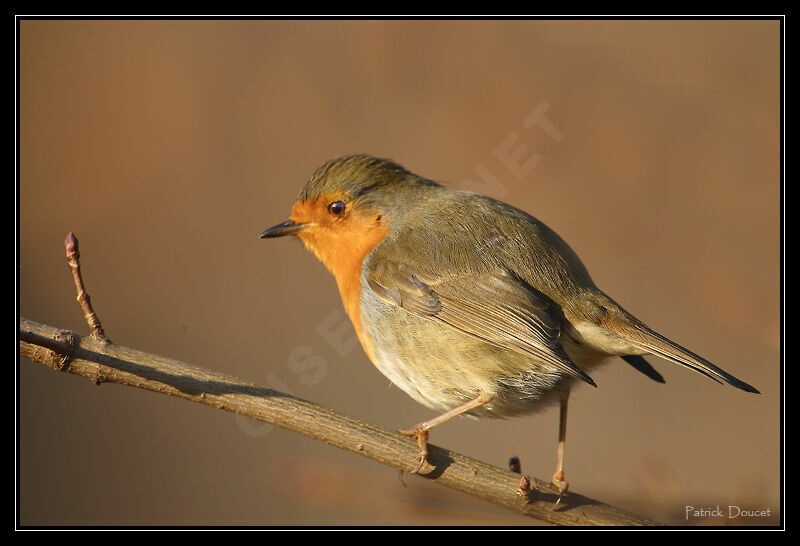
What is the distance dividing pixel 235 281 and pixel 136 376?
3590mm

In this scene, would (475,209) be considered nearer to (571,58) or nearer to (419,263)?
(419,263)

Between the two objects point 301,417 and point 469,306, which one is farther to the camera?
point 469,306

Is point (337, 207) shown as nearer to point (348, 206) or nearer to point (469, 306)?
point (348, 206)

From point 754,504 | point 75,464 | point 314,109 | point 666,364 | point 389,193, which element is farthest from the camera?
point 314,109

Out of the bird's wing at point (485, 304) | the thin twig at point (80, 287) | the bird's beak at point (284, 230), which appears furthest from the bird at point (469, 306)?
the thin twig at point (80, 287)

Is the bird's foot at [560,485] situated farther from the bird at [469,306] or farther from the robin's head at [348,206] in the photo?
the robin's head at [348,206]

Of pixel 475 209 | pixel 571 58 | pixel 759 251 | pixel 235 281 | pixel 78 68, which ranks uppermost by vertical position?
pixel 571 58

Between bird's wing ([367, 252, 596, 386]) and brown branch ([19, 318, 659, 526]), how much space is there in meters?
0.46

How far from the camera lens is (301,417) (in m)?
2.52

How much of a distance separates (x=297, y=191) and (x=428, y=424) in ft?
12.2

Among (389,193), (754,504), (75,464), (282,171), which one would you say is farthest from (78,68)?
(754,504)

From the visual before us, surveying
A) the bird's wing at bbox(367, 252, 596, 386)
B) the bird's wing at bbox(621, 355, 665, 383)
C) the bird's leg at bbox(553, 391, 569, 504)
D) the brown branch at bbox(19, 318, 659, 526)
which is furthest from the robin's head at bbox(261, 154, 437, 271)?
the bird's wing at bbox(621, 355, 665, 383)

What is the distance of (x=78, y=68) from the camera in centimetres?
628

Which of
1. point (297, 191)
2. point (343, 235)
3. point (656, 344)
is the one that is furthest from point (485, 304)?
point (297, 191)
